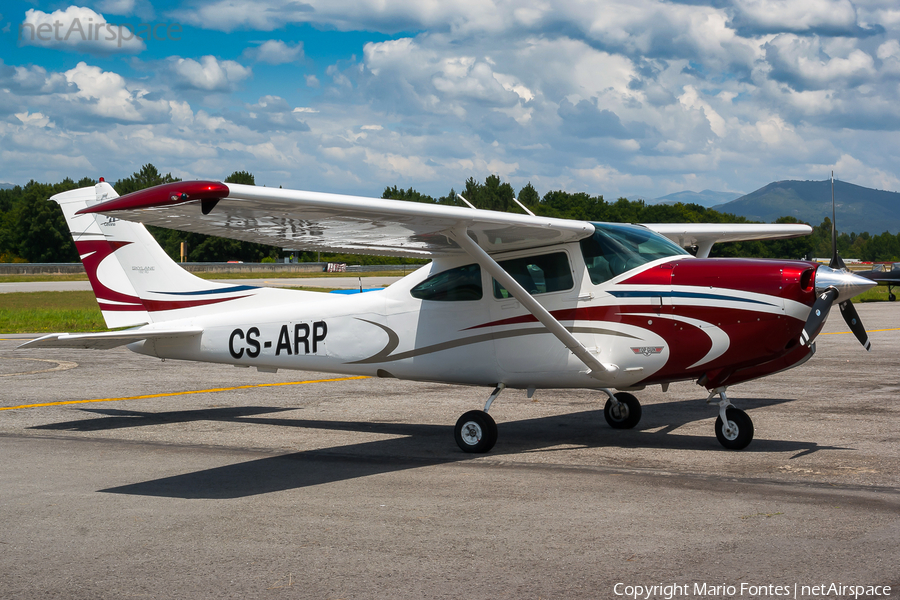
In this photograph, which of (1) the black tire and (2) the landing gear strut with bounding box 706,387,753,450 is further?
(1) the black tire

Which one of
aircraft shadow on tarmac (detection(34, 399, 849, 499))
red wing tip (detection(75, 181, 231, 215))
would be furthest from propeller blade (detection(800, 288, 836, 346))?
red wing tip (detection(75, 181, 231, 215))

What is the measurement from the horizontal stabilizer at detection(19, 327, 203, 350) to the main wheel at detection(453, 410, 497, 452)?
3764mm

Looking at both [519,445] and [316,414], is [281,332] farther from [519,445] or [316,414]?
[519,445]

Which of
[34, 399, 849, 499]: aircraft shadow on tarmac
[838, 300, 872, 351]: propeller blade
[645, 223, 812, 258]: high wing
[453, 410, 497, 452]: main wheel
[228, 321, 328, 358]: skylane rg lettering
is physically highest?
[645, 223, 812, 258]: high wing

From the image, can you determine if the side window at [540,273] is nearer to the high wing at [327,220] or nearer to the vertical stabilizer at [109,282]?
the high wing at [327,220]

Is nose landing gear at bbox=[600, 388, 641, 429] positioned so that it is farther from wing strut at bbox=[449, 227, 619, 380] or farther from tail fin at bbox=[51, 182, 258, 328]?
tail fin at bbox=[51, 182, 258, 328]

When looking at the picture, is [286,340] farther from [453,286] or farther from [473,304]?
[473,304]

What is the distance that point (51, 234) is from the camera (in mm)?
103125

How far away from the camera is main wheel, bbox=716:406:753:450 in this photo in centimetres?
809

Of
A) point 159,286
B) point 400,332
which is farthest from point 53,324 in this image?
point 400,332

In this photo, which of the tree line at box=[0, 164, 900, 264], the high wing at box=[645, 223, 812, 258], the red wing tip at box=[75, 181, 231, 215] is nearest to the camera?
the red wing tip at box=[75, 181, 231, 215]

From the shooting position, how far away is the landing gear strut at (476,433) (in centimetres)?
834

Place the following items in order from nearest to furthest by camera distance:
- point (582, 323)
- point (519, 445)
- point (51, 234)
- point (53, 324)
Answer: point (582, 323), point (519, 445), point (53, 324), point (51, 234)

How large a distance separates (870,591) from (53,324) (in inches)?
1086
